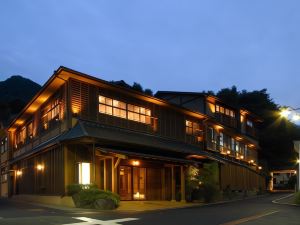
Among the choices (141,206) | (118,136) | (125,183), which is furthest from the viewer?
(125,183)

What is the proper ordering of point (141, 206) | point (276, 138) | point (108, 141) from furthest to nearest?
point (276, 138) < point (108, 141) < point (141, 206)

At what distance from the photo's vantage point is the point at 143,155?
24938 mm

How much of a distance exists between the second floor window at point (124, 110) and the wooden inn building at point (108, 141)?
6 cm

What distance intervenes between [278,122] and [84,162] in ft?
158

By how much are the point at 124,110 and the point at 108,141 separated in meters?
5.00

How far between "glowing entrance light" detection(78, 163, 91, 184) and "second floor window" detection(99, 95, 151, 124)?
13.2 ft

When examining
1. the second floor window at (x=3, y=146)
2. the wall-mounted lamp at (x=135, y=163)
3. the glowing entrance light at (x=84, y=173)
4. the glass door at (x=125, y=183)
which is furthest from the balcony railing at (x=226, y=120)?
the glowing entrance light at (x=84, y=173)

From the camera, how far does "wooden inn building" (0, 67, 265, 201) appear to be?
2425cm

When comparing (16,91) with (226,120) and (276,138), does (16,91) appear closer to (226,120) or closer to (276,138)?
(276,138)

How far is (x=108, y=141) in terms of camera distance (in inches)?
936

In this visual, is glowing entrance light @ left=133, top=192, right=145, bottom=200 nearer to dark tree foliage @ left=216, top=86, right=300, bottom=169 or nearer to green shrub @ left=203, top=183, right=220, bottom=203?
green shrub @ left=203, top=183, right=220, bottom=203

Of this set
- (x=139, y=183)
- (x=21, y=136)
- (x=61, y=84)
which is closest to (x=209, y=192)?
(x=139, y=183)

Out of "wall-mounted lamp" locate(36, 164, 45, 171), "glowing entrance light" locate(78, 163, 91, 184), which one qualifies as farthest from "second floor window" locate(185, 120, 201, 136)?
"glowing entrance light" locate(78, 163, 91, 184)

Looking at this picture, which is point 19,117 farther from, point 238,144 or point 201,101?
point 238,144
